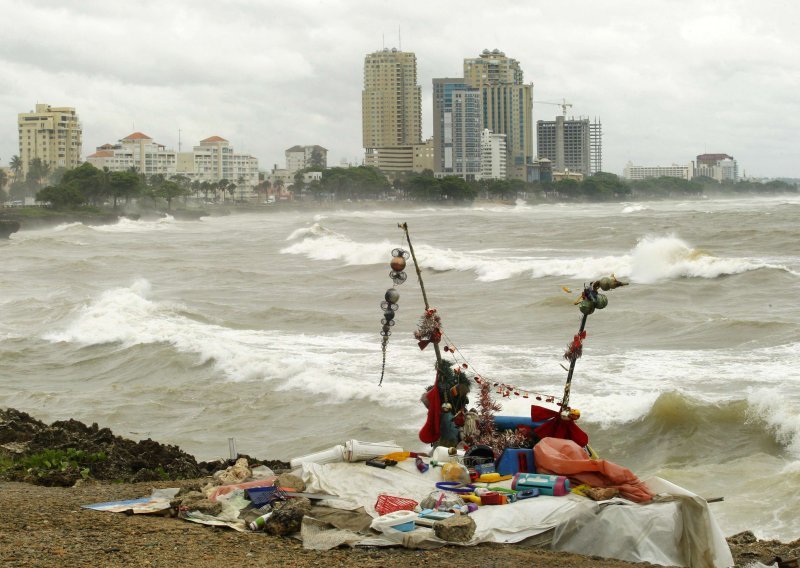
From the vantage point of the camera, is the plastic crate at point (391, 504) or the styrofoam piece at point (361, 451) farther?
the styrofoam piece at point (361, 451)

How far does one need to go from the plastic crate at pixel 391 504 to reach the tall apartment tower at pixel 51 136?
175304 millimetres

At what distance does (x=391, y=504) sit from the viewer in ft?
26.7

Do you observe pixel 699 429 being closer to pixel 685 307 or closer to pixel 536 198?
pixel 685 307

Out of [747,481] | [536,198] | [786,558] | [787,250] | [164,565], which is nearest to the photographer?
[164,565]

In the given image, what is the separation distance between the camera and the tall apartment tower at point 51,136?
6909 inches

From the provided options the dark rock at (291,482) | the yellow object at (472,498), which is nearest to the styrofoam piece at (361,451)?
the dark rock at (291,482)

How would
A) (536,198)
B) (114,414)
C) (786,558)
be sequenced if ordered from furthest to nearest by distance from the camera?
1. (536,198)
2. (114,414)
3. (786,558)

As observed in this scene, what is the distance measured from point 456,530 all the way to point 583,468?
1.37m

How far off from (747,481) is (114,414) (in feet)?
28.0

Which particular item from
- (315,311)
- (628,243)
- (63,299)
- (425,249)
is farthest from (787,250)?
(63,299)

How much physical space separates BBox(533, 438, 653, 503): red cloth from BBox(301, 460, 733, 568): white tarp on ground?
15 cm

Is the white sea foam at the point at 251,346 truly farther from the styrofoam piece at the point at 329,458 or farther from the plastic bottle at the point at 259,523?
the plastic bottle at the point at 259,523

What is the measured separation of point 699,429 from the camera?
1284 cm

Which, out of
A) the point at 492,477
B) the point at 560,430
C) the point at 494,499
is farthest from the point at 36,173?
the point at 494,499
